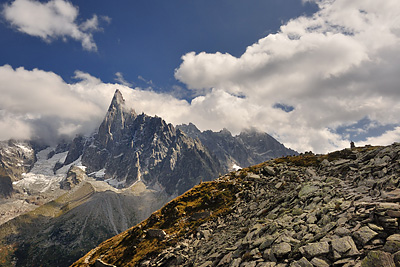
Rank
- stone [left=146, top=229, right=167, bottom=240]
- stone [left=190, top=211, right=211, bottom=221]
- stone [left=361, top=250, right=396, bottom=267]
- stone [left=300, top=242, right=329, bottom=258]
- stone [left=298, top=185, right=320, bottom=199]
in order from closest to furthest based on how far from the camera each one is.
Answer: stone [left=361, top=250, right=396, bottom=267] < stone [left=300, top=242, right=329, bottom=258] < stone [left=298, top=185, right=320, bottom=199] < stone [left=146, top=229, right=167, bottom=240] < stone [left=190, top=211, right=211, bottom=221]

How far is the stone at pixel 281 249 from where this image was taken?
1723cm

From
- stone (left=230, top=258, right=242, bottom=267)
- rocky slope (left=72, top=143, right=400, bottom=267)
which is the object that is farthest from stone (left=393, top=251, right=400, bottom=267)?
stone (left=230, top=258, right=242, bottom=267)

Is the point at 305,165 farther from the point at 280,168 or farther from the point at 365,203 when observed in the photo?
the point at 365,203

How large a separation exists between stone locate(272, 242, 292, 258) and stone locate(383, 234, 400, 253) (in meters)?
6.03

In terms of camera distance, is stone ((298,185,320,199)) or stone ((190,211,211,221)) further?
stone ((190,211,211,221))

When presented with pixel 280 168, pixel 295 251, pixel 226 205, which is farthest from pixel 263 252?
pixel 280 168

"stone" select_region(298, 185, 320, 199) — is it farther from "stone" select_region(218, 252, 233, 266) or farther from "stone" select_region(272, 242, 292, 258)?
"stone" select_region(218, 252, 233, 266)

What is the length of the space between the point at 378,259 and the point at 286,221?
30.8 feet

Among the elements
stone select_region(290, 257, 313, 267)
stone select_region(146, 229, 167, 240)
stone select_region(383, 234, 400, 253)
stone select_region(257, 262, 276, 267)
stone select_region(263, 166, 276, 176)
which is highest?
stone select_region(263, 166, 276, 176)

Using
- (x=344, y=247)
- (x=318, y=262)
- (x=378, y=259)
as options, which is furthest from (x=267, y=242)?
(x=378, y=259)

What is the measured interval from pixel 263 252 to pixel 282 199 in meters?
11.7

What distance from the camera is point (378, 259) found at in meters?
13.0

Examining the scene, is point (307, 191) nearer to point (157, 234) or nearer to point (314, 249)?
point (314, 249)

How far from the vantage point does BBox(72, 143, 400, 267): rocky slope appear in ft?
49.8
